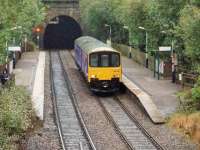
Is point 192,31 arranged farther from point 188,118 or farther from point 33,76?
point 33,76

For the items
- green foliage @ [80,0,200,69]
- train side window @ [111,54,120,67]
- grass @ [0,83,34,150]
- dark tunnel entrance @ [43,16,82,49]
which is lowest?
dark tunnel entrance @ [43,16,82,49]

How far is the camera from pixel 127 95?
37.5 metres

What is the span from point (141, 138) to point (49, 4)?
180ft

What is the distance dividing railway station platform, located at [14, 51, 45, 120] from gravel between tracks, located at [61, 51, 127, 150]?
2.19 metres

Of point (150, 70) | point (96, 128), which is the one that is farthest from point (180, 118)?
point (150, 70)

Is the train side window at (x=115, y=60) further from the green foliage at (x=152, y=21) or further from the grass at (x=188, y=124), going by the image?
the grass at (x=188, y=124)

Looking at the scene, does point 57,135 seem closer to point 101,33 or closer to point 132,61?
point 132,61

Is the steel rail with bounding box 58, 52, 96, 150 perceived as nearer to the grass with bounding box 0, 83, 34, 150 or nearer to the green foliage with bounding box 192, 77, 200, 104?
the grass with bounding box 0, 83, 34, 150

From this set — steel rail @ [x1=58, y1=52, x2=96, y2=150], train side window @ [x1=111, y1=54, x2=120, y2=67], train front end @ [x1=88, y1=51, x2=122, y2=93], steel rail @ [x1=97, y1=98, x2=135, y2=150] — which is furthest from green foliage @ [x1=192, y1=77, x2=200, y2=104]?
train side window @ [x1=111, y1=54, x2=120, y2=67]

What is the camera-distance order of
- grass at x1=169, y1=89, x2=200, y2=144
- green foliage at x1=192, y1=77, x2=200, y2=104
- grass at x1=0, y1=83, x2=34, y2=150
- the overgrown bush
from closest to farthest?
grass at x1=0, y1=83, x2=34, y2=150, grass at x1=169, y1=89, x2=200, y2=144, green foliage at x1=192, y1=77, x2=200, y2=104, the overgrown bush

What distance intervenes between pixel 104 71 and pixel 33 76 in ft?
24.8

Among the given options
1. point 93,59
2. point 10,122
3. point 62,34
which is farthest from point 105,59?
point 62,34

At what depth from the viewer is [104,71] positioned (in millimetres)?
37250

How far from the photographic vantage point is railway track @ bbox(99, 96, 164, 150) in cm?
2500
